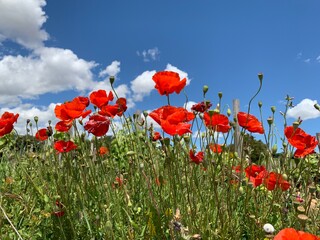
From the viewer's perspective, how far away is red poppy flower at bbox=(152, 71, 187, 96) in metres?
1.97

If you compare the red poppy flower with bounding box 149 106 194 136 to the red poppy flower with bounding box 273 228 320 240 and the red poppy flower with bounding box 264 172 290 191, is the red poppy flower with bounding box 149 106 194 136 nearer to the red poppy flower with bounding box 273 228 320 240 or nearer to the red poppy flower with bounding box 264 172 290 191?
the red poppy flower with bounding box 264 172 290 191

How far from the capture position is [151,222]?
2.03 meters

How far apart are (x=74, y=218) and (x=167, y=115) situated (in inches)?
36.3

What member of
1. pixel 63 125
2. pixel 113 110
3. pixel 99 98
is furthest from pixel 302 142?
pixel 63 125

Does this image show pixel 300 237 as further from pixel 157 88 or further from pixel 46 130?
pixel 46 130

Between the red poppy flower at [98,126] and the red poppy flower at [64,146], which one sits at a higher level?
the red poppy flower at [98,126]

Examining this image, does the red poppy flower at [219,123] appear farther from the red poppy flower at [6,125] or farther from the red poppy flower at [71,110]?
the red poppy flower at [6,125]

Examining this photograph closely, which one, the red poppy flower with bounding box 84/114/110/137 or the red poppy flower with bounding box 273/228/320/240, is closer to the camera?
the red poppy flower with bounding box 273/228/320/240

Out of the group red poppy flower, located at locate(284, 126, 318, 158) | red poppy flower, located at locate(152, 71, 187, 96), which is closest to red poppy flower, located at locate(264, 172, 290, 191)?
red poppy flower, located at locate(284, 126, 318, 158)

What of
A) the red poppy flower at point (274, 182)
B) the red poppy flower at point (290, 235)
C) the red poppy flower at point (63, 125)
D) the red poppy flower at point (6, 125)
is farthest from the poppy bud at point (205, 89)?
the red poppy flower at point (290, 235)

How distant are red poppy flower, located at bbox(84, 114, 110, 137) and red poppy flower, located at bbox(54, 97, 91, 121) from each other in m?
0.07

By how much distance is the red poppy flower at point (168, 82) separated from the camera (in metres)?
1.97

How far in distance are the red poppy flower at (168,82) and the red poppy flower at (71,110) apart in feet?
1.41

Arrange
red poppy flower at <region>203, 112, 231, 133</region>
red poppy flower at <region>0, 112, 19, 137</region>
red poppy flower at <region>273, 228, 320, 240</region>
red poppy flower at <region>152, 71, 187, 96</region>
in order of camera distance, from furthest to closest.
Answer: red poppy flower at <region>0, 112, 19, 137</region>, red poppy flower at <region>203, 112, 231, 133</region>, red poppy flower at <region>152, 71, 187, 96</region>, red poppy flower at <region>273, 228, 320, 240</region>
